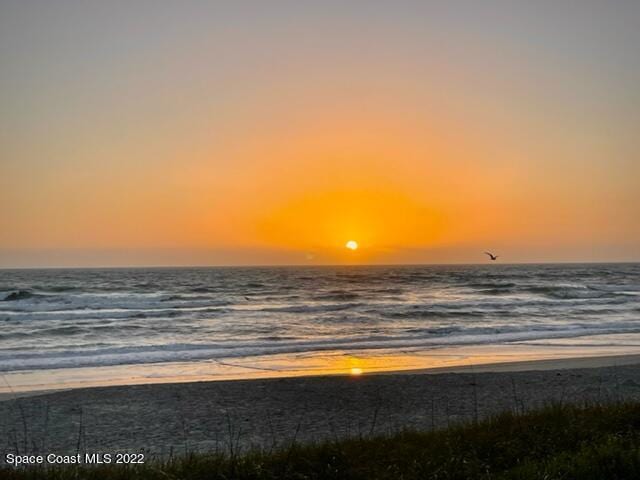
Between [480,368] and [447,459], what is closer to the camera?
[447,459]

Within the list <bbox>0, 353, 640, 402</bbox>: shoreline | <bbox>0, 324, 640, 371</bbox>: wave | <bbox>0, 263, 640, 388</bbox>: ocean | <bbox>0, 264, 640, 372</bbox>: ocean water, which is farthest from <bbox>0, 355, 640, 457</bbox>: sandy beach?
<bbox>0, 264, 640, 372</bbox>: ocean water

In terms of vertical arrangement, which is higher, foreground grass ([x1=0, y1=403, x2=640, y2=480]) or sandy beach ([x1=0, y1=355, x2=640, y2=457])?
foreground grass ([x1=0, y1=403, x2=640, y2=480])

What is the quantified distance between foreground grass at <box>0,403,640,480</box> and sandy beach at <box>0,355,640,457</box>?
2.12 m

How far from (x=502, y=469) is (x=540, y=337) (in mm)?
24491

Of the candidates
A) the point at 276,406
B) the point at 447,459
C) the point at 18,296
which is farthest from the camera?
the point at 18,296

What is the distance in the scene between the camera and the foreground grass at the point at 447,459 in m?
6.12

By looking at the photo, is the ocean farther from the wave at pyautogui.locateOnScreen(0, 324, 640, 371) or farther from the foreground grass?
the foreground grass

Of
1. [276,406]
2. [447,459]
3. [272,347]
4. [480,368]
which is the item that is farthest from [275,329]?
[447,459]

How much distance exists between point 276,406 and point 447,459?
23.8 ft

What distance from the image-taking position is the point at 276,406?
43.9 ft

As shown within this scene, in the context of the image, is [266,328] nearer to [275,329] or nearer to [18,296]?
[275,329]

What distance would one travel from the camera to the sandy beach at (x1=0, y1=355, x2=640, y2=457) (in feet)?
35.0

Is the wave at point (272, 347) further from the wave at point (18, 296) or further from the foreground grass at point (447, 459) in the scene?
the wave at point (18, 296)

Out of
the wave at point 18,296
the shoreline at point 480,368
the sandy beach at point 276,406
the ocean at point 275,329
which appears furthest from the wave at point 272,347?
the wave at point 18,296
